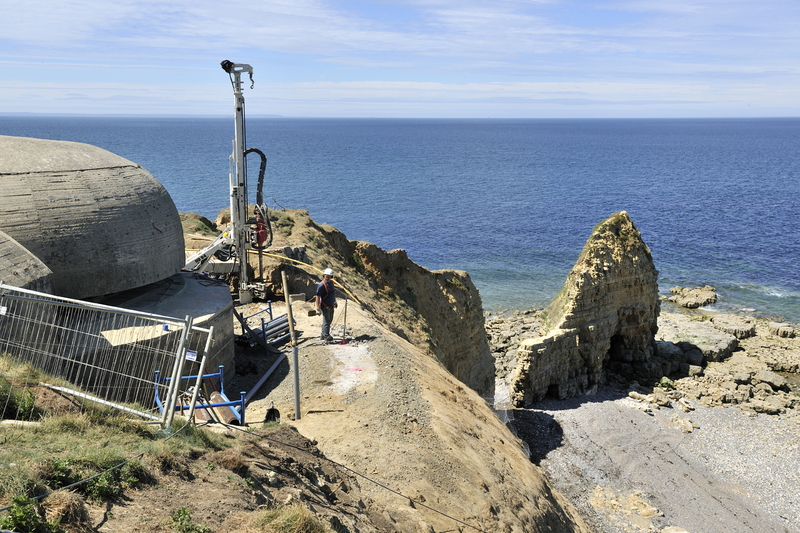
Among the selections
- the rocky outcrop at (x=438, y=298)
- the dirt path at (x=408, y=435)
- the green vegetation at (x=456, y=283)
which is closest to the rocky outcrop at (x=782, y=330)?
the rocky outcrop at (x=438, y=298)

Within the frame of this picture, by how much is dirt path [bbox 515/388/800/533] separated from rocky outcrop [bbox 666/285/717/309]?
1905 centimetres

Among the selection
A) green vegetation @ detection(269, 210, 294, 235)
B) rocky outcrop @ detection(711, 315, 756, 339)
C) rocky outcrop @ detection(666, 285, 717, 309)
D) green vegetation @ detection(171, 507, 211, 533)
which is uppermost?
green vegetation @ detection(269, 210, 294, 235)

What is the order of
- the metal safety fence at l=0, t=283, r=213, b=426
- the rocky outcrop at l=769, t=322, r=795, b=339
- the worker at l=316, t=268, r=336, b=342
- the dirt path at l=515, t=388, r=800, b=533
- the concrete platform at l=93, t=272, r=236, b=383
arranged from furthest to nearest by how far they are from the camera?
the rocky outcrop at l=769, t=322, r=795, b=339 → the dirt path at l=515, t=388, r=800, b=533 → the worker at l=316, t=268, r=336, b=342 → the concrete platform at l=93, t=272, r=236, b=383 → the metal safety fence at l=0, t=283, r=213, b=426

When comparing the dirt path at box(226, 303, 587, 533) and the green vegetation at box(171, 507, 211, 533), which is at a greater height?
the green vegetation at box(171, 507, 211, 533)

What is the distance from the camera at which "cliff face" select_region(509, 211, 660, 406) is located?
29859 millimetres

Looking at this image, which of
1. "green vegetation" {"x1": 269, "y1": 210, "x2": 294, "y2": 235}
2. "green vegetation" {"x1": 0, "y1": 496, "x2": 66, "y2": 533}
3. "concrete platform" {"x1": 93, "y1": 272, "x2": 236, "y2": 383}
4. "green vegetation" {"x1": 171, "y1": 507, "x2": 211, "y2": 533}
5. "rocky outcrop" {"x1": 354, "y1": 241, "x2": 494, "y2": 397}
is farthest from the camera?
"green vegetation" {"x1": 269, "y1": 210, "x2": 294, "y2": 235}

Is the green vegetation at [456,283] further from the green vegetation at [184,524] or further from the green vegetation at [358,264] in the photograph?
the green vegetation at [184,524]

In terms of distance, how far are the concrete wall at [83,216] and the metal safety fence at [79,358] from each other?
4.39ft

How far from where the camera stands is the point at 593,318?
104 ft

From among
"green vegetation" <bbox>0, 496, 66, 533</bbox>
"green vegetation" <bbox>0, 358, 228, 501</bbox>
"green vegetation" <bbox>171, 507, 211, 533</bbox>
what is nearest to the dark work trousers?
"green vegetation" <bbox>0, 358, 228, 501</bbox>

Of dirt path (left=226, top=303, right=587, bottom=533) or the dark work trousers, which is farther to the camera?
the dark work trousers

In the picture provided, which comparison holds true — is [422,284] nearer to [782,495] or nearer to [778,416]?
[782,495]

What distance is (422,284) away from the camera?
27.5 meters

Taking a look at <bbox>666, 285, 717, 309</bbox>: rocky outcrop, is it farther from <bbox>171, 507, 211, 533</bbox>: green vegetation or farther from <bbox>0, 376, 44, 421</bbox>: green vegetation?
<bbox>0, 376, 44, 421</bbox>: green vegetation
